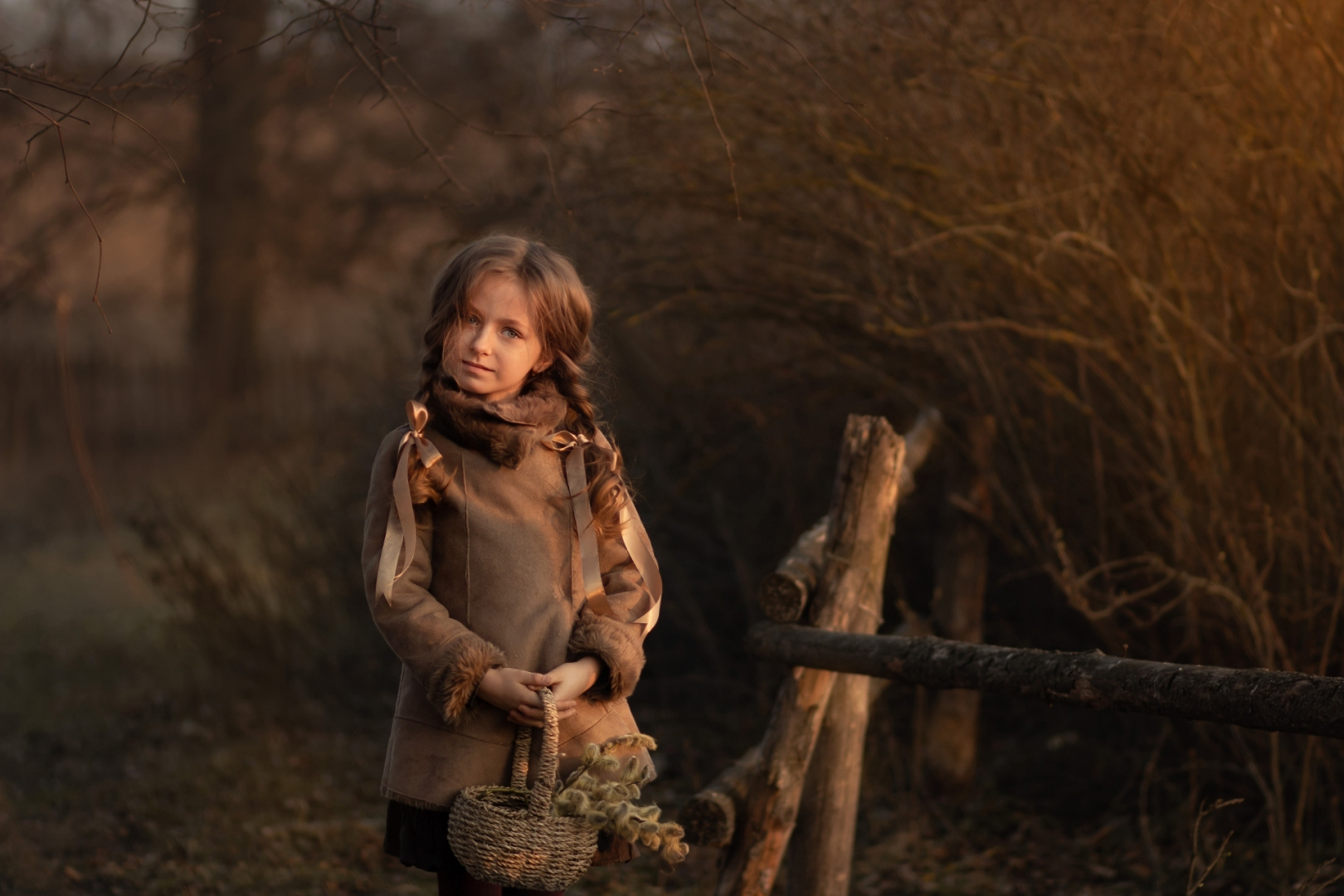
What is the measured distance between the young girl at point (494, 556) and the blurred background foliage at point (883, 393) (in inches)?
27.7

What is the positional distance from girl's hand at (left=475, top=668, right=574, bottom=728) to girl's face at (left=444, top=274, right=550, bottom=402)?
1.55ft

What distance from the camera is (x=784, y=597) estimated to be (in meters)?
2.99

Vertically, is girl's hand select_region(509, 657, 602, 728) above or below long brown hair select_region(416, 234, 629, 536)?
below

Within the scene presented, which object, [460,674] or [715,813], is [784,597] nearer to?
[715,813]

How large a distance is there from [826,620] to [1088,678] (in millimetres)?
839

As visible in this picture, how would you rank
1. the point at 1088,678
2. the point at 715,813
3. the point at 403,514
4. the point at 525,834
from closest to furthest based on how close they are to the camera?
the point at 525,834
the point at 403,514
the point at 1088,678
the point at 715,813

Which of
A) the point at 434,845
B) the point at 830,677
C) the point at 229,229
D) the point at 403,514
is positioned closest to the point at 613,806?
the point at 434,845

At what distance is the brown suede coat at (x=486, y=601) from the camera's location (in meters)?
2.00

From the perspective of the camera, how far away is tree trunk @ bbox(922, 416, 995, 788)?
4742mm

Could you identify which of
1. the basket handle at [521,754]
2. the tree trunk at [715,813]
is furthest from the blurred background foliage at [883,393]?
the basket handle at [521,754]

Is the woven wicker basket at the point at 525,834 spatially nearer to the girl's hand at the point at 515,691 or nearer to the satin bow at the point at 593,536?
the girl's hand at the point at 515,691

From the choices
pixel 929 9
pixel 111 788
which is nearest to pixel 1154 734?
pixel 929 9

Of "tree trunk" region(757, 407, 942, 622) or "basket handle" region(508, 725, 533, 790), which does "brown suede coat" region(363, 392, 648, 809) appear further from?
"tree trunk" region(757, 407, 942, 622)

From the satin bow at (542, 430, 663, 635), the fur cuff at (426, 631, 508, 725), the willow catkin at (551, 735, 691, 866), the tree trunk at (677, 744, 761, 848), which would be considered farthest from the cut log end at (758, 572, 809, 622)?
the fur cuff at (426, 631, 508, 725)
